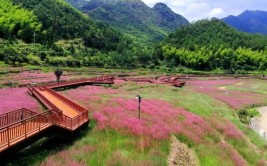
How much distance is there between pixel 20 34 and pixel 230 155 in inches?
5287

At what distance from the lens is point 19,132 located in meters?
23.1

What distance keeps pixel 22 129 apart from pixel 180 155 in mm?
10883

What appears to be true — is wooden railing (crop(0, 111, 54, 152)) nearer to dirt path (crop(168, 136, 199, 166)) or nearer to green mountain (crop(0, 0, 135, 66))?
dirt path (crop(168, 136, 199, 166))

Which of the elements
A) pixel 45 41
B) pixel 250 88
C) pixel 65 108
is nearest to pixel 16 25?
pixel 45 41

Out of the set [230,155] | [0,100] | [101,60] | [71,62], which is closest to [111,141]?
[230,155]

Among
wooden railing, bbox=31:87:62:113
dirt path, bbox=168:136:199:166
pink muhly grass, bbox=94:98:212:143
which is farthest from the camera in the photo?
wooden railing, bbox=31:87:62:113

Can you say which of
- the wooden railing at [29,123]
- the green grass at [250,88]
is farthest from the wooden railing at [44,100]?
the green grass at [250,88]

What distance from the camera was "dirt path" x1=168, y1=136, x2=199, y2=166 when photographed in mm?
26234

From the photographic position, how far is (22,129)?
2377 cm

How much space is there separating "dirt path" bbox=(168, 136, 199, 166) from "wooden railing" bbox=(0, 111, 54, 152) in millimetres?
8483

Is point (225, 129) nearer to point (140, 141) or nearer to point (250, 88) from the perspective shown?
point (140, 141)

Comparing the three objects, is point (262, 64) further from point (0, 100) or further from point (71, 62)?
point (0, 100)

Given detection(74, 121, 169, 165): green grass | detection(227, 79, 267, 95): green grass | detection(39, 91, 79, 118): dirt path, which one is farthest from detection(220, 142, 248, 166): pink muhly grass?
detection(227, 79, 267, 95): green grass

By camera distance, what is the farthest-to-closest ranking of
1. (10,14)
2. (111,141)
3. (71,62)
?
(10,14) → (71,62) → (111,141)
